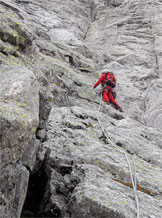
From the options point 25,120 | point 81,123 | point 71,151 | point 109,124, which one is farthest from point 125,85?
point 25,120

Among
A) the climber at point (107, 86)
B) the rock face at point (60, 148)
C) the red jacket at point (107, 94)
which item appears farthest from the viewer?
the climber at point (107, 86)

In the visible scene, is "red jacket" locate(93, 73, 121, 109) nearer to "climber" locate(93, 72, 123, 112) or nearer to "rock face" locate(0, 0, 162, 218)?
"climber" locate(93, 72, 123, 112)

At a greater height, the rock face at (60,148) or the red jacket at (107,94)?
the rock face at (60,148)

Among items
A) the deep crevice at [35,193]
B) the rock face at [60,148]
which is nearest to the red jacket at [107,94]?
the rock face at [60,148]

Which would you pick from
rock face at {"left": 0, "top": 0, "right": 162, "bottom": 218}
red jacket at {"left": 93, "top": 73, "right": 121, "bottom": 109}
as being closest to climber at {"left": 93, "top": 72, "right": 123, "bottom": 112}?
red jacket at {"left": 93, "top": 73, "right": 121, "bottom": 109}

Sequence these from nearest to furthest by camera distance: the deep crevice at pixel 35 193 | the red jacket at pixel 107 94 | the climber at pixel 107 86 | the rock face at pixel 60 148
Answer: the rock face at pixel 60 148, the deep crevice at pixel 35 193, the red jacket at pixel 107 94, the climber at pixel 107 86

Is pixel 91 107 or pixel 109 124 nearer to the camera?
pixel 109 124

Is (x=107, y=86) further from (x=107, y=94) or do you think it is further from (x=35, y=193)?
(x=35, y=193)

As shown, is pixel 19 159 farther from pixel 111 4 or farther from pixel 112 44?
pixel 111 4

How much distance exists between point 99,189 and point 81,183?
371 mm

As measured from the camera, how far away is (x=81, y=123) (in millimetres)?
8094

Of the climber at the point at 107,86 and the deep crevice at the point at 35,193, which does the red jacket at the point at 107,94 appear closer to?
the climber at the point at 107,86

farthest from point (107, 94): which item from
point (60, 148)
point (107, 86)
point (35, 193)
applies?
point (35, 193)

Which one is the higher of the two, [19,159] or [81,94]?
[19,159]
